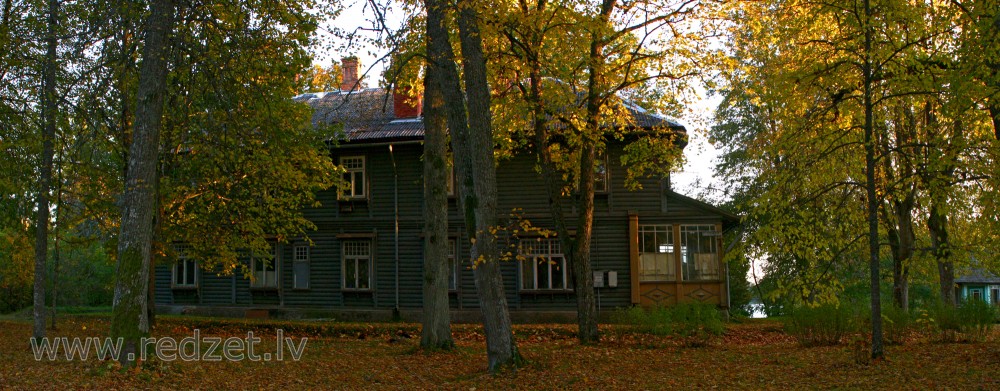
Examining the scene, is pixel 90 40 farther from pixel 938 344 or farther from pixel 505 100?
pixel 938 344

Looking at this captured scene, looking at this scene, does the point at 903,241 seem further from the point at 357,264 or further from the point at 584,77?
the point at 357,264

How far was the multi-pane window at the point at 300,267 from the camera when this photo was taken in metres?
27.8

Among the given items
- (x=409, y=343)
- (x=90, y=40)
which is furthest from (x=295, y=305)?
(x=90, y=40)

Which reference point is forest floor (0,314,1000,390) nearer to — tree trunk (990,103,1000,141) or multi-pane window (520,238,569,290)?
tree trunk (990,103,1000,141)

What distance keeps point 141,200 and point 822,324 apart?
13257mm

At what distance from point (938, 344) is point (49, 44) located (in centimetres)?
1850

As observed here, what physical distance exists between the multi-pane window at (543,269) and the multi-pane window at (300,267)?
769cm

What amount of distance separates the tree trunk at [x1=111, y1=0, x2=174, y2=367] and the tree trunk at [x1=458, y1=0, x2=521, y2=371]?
14.6 ft

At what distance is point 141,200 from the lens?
11180 mm

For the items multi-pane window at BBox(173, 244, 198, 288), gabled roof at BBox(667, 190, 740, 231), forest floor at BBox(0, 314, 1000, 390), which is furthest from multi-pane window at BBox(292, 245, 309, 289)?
gabled roof at BBox(667, 190, 740, 231)

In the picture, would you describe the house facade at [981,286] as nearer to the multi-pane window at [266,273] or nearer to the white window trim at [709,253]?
the white window trim at [709,253]

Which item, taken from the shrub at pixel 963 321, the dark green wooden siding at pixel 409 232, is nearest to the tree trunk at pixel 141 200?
the dark green wooden siding at pixel 409 232

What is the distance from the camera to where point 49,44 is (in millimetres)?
14797

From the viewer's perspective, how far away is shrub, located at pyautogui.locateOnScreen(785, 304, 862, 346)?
54.3ft
